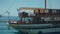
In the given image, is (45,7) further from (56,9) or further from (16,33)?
(16,33)

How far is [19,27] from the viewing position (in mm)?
22781

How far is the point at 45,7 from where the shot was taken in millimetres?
23844

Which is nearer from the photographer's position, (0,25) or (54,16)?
(54,16)

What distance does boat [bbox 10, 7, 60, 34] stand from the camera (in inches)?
878

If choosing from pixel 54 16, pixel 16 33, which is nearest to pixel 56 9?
pixel 54 16

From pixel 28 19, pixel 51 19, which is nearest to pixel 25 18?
pixel 28 19

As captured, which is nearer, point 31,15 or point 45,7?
point 31,15

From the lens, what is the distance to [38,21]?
22.2 metres

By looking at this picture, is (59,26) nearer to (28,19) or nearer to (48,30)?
(48,30)

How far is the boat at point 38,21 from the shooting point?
22.3m

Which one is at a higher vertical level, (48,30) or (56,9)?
(56,9)

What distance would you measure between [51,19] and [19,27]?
8.43 feet

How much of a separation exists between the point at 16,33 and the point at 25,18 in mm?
2201

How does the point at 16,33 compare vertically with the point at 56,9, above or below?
below
